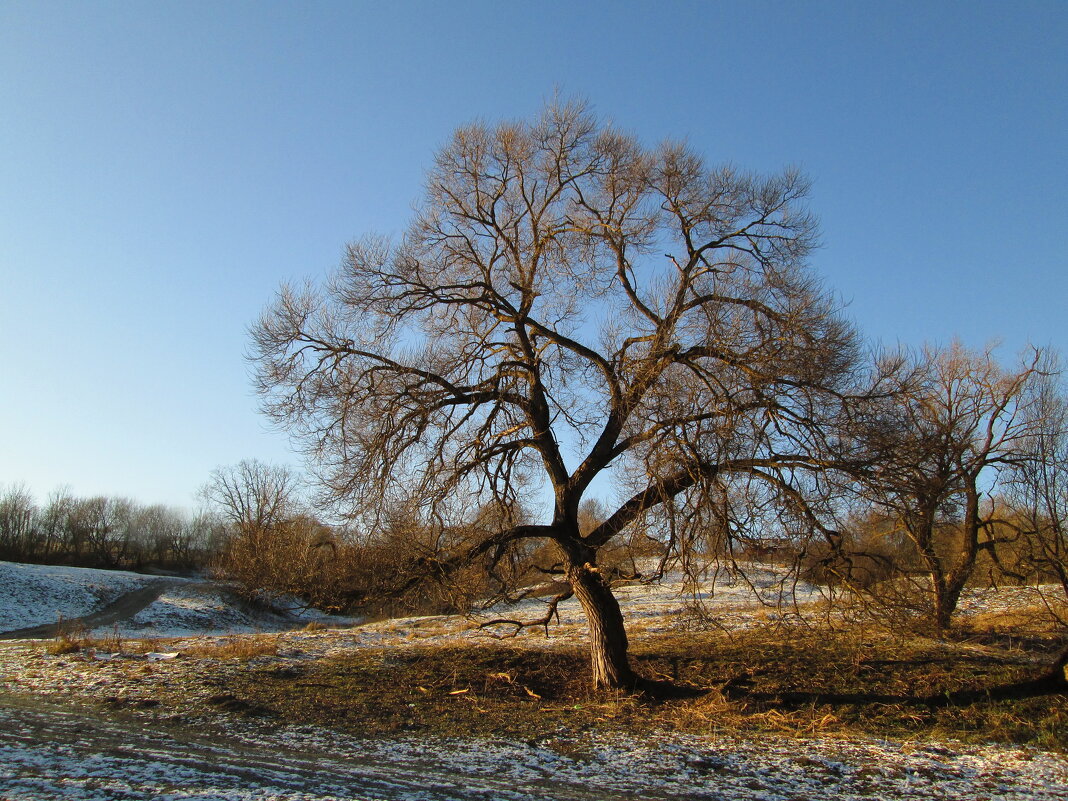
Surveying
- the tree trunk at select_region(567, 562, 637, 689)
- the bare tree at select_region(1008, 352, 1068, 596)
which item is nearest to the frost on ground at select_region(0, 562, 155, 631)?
the tree trunk at select_region(567, 562, 637, 689)

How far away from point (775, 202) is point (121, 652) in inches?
614

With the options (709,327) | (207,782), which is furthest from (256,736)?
(709,327)

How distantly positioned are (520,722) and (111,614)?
29.3 m

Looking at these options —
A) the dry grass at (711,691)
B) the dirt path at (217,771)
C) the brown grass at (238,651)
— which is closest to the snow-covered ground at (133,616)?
the brown grass at (238,651)

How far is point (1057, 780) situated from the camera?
7.23 m

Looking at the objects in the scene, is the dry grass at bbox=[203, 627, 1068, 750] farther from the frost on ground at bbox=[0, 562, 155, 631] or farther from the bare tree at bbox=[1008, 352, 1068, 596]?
the frost on ground at bbox=[0, 562, 155, 631]

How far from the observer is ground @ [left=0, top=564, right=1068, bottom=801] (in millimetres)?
6773

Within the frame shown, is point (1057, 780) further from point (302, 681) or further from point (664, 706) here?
point (302, 681)

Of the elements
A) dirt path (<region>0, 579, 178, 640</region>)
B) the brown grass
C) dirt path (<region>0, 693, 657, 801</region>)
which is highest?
dirt path (<region>0, 693, 657, 801</region>)

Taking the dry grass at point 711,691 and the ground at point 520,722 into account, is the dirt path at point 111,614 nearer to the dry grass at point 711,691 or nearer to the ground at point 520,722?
the ground at point 520,722

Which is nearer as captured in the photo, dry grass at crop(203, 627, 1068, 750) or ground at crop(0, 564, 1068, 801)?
ground at crop(0, 564, 1068, 801)

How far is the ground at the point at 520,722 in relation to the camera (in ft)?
22.2

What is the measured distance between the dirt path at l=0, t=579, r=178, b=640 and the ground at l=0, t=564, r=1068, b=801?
948cm

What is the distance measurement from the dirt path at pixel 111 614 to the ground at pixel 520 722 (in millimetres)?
9478
